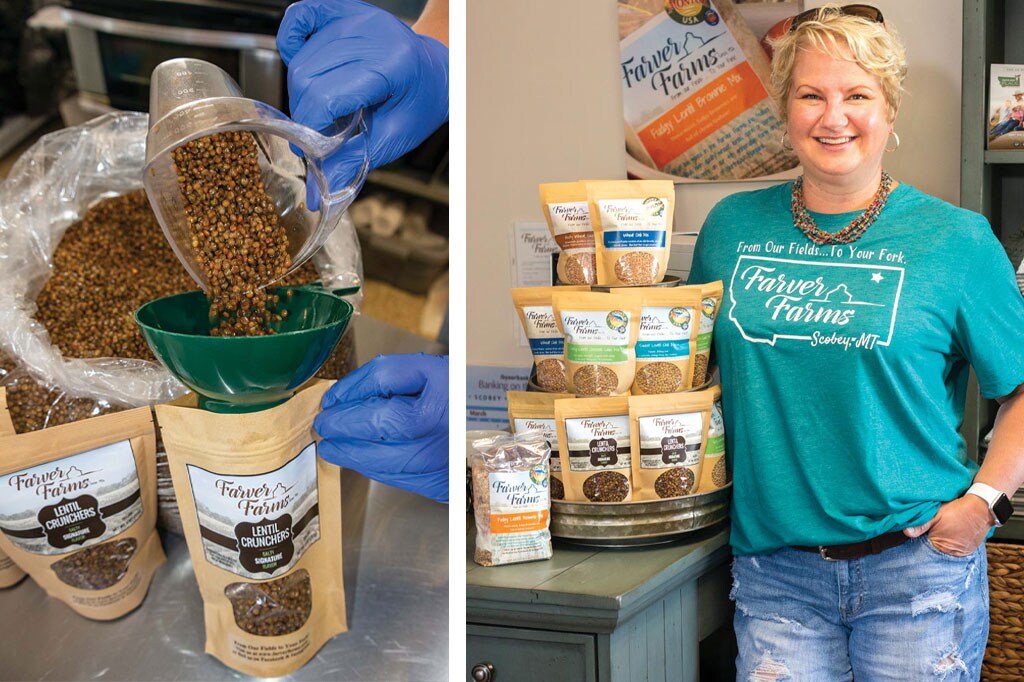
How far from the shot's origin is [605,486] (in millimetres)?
1450

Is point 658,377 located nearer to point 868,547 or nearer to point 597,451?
point 597,451

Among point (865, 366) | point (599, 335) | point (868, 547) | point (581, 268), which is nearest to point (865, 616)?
point (868, 547)

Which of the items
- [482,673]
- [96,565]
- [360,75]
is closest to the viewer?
[360,75]

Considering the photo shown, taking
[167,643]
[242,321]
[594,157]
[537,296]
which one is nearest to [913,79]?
[594,157]

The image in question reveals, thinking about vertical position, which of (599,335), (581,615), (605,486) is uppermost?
(599,335)

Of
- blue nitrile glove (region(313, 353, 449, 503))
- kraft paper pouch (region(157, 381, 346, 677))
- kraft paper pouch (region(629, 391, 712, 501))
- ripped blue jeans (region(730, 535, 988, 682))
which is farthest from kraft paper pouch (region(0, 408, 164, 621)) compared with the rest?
ripped blue jeans (region(730, 535, 988, 682))

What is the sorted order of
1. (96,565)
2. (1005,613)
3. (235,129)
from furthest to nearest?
(1005,613), (96,565), (235,129)

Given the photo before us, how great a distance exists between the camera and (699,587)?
5.13 feet

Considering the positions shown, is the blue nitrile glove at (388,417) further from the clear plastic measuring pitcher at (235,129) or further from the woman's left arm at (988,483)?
the woman's left arm at (988,483)

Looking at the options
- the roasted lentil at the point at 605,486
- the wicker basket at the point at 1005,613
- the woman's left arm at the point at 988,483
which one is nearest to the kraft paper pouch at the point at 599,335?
the roasted lentil at the point at 605,486

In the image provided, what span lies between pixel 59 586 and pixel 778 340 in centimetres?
107

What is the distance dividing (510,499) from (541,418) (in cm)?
17

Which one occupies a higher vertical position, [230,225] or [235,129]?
[235,129]

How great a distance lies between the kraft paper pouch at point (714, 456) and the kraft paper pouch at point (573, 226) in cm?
28
